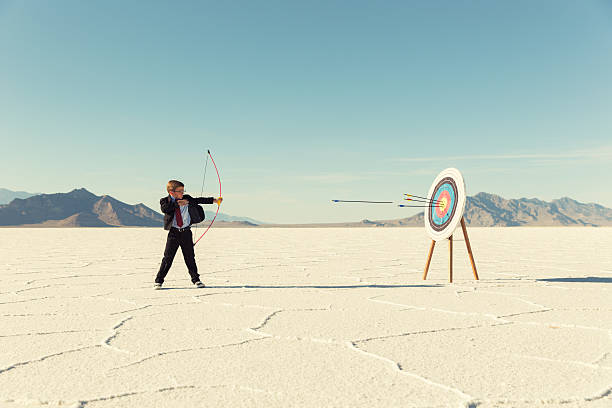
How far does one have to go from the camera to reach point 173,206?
5.26 metres

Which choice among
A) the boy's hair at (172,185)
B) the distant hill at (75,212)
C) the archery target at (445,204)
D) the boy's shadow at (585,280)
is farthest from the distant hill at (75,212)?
the boy's shadow at (585,280)

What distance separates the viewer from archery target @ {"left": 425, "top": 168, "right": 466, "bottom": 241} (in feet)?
18.8

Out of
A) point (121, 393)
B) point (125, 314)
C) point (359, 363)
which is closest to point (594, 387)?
point (359, 363)

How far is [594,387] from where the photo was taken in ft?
→ 7.06

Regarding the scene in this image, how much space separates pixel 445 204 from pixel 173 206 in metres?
3.55

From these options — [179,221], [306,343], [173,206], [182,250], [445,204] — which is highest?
[445,204]

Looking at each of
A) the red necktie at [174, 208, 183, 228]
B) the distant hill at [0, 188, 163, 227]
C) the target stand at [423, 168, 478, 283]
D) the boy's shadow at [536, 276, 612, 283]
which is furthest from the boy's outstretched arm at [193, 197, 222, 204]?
the distant hill at [0, 188, 163, 227]

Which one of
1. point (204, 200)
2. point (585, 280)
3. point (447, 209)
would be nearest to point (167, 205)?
point (204, 200)

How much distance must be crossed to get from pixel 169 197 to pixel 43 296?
65.0 inches

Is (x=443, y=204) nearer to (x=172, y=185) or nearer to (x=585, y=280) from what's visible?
(x=585, y=280)

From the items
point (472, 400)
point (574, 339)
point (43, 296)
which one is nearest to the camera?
point (472, 400)

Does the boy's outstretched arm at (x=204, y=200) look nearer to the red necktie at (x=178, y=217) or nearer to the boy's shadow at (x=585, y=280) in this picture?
the red necktie at (x=178, y=217)

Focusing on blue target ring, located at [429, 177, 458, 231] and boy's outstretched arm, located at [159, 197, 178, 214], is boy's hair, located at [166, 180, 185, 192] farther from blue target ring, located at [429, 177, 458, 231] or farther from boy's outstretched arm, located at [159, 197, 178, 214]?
blue target ring, located at [429, 177, 458, 231]

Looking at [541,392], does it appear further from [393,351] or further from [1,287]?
[1,287]
